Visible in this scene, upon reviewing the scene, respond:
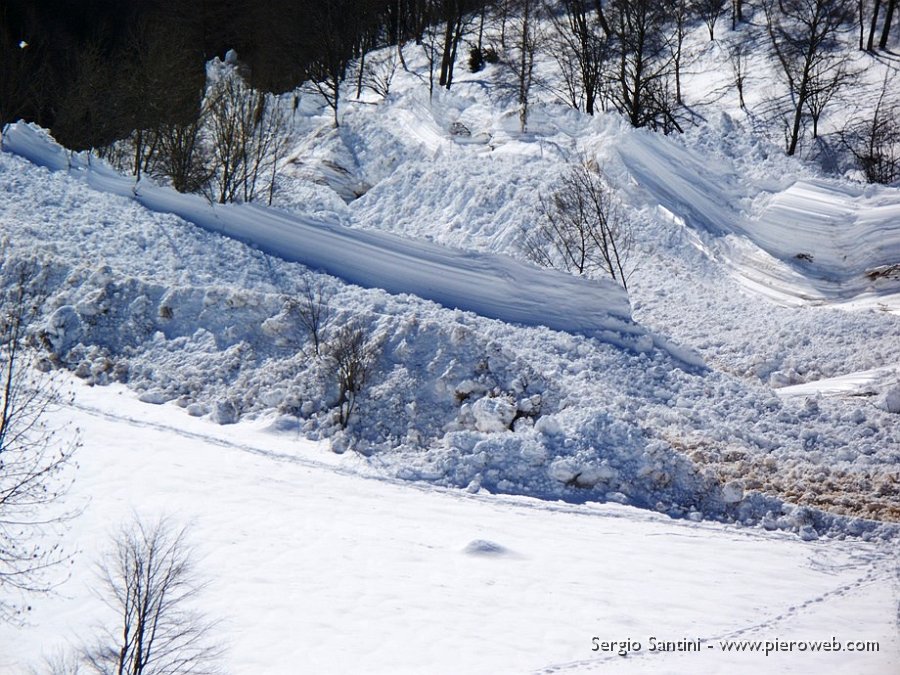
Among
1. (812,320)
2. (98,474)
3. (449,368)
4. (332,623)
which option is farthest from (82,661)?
(812,320)

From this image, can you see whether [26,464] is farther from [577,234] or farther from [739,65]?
[739,65]

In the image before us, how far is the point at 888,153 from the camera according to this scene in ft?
96.7

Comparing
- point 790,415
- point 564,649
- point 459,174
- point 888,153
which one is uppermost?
point 888,153

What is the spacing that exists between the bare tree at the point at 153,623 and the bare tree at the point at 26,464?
1.10 meters

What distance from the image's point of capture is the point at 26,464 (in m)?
14.0

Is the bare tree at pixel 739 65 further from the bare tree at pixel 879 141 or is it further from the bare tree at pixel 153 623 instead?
the bare tree at pixel 153 623

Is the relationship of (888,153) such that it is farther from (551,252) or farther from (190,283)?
(190,283)

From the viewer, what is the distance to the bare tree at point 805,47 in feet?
105

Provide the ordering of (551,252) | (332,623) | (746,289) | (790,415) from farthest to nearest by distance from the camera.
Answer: (551,252)
(746,289)
(790,415)
(332,623)

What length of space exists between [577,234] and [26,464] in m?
16.9

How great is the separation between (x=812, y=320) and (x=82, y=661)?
1793 centimetres

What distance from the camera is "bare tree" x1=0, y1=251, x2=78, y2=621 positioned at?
1182 centimetres

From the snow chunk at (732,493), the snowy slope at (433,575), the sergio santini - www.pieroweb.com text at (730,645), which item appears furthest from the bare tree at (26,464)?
the snow chunk at (732,493)

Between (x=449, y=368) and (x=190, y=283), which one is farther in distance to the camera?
(x=190, y=283)
